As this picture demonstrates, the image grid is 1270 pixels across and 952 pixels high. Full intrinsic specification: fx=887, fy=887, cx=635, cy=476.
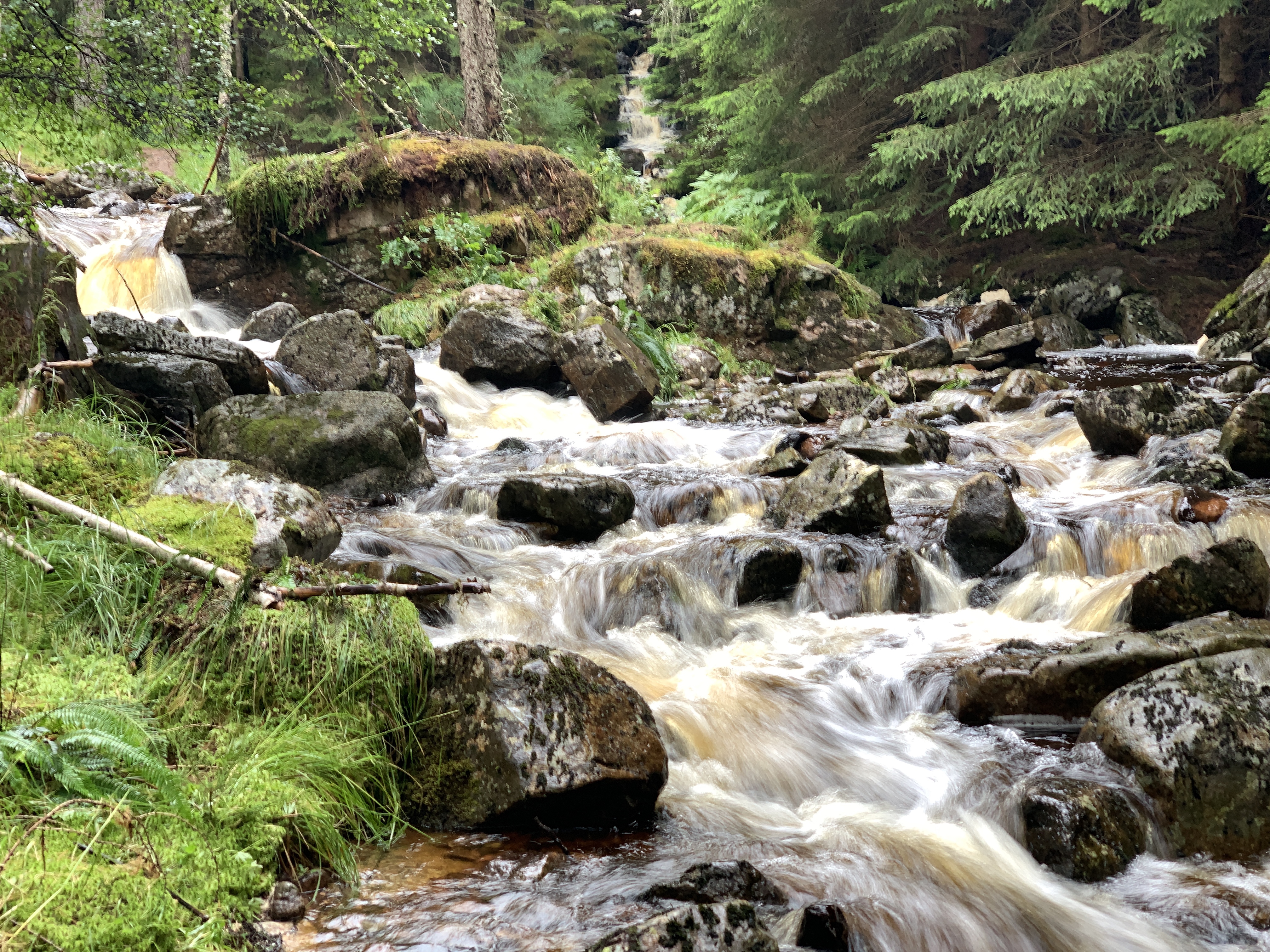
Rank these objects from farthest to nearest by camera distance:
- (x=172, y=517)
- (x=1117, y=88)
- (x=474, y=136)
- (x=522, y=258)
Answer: (x=474, y=136)
(x=522, y=258)
(x=1117, y=88)
(x=172, y=517)

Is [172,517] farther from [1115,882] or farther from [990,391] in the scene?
[990,391]

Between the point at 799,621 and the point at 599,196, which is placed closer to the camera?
the point at 799,621

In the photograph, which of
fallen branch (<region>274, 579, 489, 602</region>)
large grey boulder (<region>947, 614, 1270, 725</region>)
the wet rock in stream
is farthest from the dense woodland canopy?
the wet rock in stream

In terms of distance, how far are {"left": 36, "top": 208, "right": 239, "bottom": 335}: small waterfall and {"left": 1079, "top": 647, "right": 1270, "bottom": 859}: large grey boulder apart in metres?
11.7

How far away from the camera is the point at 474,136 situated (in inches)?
631

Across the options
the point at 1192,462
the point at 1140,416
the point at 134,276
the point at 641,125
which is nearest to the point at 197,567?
the point at 1192,462

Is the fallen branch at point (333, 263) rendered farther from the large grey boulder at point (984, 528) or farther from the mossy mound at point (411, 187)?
the large grey boulder at point (984, 528)

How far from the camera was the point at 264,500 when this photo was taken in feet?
15.5

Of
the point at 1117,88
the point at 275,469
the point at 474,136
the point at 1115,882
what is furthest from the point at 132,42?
the point at 1117,88

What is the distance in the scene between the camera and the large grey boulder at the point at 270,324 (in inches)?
457

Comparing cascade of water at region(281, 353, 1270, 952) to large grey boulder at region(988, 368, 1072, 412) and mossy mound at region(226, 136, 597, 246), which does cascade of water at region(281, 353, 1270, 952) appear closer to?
large grey boulder at region(988, 368, 1072, 412)

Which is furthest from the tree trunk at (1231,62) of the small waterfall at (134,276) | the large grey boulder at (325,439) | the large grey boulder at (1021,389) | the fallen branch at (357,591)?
the small waterfall at (134,276)

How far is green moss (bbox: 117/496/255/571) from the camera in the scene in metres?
3.99

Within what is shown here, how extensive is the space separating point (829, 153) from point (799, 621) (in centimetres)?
1368
